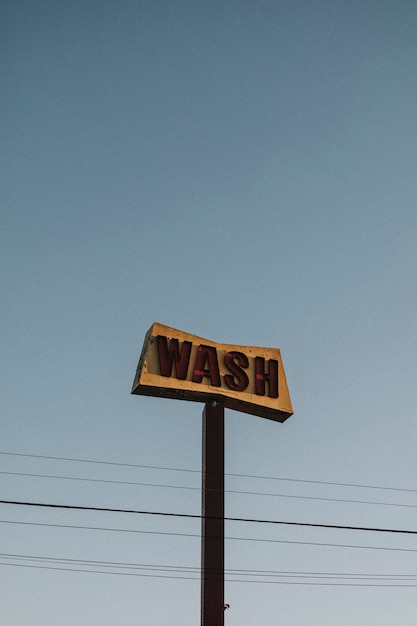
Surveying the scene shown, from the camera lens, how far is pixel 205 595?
22.4m

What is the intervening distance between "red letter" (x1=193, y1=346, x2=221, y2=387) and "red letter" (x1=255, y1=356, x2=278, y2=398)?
4.81ft

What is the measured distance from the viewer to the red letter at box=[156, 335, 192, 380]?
25016mm

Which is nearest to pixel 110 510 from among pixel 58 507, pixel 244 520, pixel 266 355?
pixel 58 507

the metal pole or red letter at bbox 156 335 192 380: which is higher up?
red letter at bbox 156 335 192 380

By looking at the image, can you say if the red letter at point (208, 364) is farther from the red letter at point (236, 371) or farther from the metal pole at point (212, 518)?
the metal pole at point (212, 518)

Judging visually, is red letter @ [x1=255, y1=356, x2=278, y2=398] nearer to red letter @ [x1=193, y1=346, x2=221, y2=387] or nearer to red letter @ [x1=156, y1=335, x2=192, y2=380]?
red letter @ [x1=193, y1=346, x2=221, y2=387]

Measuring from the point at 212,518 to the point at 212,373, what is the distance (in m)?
4.68

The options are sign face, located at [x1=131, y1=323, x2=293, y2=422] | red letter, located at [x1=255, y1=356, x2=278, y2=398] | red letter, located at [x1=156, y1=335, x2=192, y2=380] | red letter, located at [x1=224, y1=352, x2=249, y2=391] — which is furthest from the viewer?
red letter, located at [x1=255, y1=356, x2=278, y2=398]

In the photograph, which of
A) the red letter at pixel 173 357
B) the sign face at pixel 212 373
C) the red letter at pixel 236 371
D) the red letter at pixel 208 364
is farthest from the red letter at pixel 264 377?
the red letter at pixel 173 357

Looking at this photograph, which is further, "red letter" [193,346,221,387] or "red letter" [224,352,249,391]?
"red letter" [224,352,249,391]

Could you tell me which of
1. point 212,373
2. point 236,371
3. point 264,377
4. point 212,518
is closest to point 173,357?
point 212,373

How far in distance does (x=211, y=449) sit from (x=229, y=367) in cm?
289

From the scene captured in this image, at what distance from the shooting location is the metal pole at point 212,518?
2241 cm

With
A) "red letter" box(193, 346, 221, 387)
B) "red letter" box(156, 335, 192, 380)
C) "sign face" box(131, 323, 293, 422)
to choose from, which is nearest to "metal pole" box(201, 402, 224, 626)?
"sign face" box(131, 323, 293, 422)
